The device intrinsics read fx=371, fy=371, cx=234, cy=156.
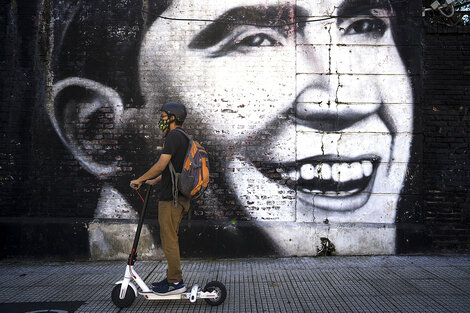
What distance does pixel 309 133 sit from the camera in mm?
5895

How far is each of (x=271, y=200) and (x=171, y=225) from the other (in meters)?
2.34

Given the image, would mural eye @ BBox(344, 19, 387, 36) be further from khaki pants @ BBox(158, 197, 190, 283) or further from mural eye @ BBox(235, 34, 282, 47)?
khaki pants @ BBox(158, 197, 190, 283)

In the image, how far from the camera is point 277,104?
19.3ft

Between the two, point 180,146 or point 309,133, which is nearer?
point 180,146

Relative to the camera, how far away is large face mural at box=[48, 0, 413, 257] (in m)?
5.86

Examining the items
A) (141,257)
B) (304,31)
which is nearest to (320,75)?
(304,31)

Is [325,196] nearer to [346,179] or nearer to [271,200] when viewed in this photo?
[346,179]

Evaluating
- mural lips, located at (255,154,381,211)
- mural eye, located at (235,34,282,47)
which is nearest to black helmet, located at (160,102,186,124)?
mural lips, located at (255,154,381,211)

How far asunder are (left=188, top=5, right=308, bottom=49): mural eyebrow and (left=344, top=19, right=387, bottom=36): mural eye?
2.53 feet

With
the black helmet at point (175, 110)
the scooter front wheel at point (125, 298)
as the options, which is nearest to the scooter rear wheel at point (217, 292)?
the scooter front wheel at point (125, 298)

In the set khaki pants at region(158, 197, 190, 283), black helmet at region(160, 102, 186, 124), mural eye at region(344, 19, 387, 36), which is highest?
mural eye at region(344, 19, 387, 36)

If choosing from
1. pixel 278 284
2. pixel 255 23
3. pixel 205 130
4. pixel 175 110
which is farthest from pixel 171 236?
pixel 255 23

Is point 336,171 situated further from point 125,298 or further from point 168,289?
point 125,298

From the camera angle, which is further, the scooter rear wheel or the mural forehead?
the mural forehead
